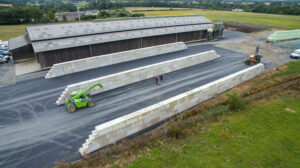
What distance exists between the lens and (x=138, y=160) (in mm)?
10883

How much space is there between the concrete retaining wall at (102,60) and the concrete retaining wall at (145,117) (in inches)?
563

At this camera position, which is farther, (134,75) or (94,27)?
(94,27)

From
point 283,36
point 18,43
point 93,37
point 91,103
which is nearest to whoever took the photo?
point 91,103

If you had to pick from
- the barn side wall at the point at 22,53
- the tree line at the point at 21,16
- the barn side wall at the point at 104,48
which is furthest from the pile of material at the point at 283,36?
the tree line at the point at 21,16

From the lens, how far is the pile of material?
39956mm

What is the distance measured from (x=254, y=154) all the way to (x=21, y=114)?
1925cm

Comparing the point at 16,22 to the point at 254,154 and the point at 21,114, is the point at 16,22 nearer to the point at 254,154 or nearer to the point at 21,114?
the point at 21,114

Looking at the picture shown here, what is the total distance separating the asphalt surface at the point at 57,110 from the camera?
39.9 ft

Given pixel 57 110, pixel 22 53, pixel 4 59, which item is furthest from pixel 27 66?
pixel 57 110

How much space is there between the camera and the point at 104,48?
1180 inches

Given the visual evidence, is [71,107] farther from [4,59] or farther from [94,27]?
[4,59]

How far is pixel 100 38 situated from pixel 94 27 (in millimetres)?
3441

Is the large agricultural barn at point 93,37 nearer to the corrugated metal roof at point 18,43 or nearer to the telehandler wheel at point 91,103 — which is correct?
the corrugated metal roof at point 18,43

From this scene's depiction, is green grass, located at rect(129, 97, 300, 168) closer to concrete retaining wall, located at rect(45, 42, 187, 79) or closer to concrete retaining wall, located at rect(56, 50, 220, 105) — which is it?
concrete retaining wall, located at rect(56, 50, 220, 105)
